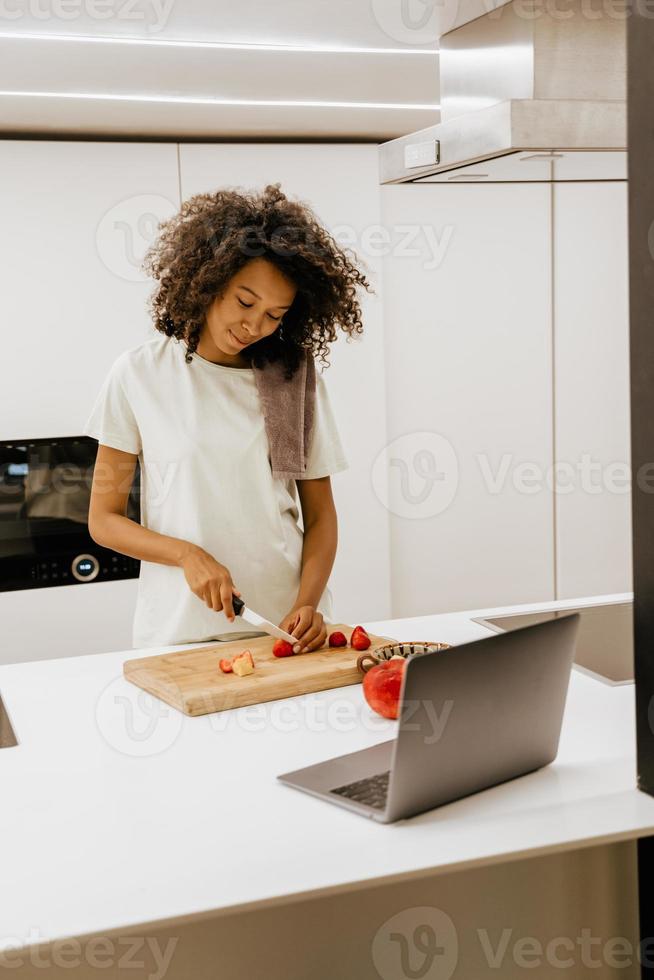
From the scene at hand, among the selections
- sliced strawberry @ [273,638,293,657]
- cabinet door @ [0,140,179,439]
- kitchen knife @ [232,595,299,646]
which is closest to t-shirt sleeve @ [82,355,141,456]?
kitchen knife @ [232,595,299,646]

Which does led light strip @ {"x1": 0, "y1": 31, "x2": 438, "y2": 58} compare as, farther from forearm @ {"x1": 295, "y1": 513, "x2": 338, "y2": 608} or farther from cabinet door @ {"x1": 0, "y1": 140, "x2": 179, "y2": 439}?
forearm @ {"x1": 295, "y1": 513, "x2": 338, "y2": 608}

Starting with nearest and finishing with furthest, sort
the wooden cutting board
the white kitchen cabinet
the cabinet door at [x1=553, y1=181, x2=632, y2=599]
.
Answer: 1. the wooden cutting board
2. the white kitchen cabinet
3. the cabinet door at [x1=553, y1=181, x2=632, y2=599]

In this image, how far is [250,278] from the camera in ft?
6.30

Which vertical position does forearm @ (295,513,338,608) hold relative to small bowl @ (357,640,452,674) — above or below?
above

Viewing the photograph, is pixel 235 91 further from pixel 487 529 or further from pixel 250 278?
pixel 487 529

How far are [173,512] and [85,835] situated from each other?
0.89 m

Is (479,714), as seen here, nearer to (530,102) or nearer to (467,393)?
(530,102)

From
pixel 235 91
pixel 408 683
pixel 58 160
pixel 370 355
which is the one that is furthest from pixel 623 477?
pixel 408 683

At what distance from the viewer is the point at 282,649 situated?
5.64 feet

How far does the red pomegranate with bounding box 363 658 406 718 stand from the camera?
146cm

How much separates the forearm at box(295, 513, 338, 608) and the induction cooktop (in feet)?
1.02

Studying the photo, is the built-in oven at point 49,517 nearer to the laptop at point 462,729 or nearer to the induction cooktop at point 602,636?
the induction cooktop at point 602,636

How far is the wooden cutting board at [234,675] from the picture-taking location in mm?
1554

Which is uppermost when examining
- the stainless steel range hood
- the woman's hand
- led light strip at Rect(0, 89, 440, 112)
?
led light strip at Rect(0, 89, 440, 112)
